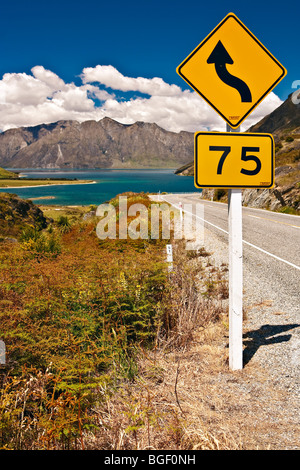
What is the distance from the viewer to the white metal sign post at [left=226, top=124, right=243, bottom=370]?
329 cm

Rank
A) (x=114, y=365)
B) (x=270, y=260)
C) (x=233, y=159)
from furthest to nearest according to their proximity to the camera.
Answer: (x=270, y=260), (x=114, y=365), (x=233, y=159)

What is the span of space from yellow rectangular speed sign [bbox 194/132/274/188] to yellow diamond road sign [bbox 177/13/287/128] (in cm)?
22

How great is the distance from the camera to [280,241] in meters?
11.9

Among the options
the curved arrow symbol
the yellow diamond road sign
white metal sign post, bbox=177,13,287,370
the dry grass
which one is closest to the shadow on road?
the dry grass

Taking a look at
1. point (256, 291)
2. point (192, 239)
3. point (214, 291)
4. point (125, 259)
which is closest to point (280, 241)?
point (192, 239)

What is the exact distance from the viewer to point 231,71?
317 centimetres

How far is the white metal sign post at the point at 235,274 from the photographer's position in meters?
3.29

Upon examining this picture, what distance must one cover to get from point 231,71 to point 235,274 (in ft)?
7.16

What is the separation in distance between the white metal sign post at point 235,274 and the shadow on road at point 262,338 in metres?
0.39

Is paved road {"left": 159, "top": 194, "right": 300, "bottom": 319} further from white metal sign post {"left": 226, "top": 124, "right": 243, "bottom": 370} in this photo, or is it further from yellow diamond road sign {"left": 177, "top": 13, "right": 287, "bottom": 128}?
yellow diamond road sign {"left": 177, "top": 13, "right": 287, "bottom": 128}

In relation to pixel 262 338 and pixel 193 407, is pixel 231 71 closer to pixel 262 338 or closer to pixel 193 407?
pixel 193 407

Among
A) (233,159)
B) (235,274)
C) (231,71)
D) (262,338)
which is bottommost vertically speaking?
(262,338)

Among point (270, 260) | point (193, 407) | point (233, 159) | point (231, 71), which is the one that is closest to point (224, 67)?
point (231, 71)

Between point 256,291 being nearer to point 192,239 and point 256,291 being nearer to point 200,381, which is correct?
point 200,381
